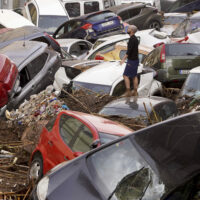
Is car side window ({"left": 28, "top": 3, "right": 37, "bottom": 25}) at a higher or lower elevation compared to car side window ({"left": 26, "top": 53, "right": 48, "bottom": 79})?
lower

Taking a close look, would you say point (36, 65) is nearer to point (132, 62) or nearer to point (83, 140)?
point (132, 62)

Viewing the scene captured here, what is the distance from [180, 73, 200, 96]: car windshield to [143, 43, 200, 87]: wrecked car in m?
1.99

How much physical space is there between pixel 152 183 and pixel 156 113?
163 inches

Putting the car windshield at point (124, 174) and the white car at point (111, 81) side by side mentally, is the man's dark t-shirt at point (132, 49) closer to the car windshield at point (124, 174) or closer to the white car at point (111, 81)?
the white car at point (111, 81)

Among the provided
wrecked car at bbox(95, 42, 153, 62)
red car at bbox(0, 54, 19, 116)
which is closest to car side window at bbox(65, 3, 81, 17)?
wrecked car at bbox(95, 42, 153, 62)

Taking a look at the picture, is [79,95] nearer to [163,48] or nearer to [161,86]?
[161,86]

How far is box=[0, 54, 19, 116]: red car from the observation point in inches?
420

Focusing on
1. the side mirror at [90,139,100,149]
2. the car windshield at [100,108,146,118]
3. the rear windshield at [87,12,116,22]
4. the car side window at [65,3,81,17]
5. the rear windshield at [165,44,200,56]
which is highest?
the side mirror at [90,139,100,149]

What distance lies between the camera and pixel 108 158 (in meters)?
5.11

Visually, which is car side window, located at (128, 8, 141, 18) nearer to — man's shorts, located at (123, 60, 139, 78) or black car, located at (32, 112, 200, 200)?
man's shorts, located at (123, 60, 139, 78)

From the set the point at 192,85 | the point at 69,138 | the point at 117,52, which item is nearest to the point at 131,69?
the point at 192,85

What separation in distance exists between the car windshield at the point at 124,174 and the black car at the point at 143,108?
10.6 ft

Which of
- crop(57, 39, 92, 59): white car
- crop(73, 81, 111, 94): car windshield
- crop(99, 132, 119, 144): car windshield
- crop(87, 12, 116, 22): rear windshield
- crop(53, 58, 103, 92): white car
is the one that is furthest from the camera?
crop(87, 12, 116, 22): rear windshield

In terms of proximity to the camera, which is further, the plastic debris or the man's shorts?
the man's shorts
